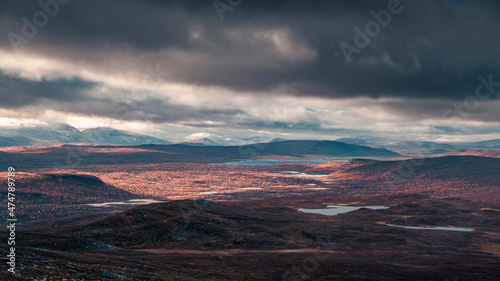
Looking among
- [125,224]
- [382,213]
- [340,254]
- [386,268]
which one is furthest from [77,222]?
[382,213]

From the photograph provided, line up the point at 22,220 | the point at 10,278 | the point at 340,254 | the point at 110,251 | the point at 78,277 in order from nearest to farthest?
the point at 10,278, the point at 78,277, the point at 110,251, the point at 340,254, the point at 22,220

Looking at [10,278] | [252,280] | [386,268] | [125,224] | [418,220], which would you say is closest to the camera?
[10,278]

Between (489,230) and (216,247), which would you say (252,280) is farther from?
(489,230)

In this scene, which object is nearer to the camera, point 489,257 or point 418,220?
point 489,257

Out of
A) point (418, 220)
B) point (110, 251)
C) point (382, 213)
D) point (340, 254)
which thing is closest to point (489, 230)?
point (418, 220)

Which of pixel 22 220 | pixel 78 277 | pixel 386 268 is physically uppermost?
pixel 78 277

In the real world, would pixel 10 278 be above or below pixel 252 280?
above

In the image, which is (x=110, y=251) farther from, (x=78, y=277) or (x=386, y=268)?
(x=386, y=268)

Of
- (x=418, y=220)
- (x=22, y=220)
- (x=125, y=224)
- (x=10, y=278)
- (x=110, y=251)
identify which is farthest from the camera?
(x=22, y=220)

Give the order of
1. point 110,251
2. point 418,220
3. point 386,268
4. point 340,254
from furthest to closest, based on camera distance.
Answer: point 418,220 → point 340,254 → point 110,251 → point 386,268
